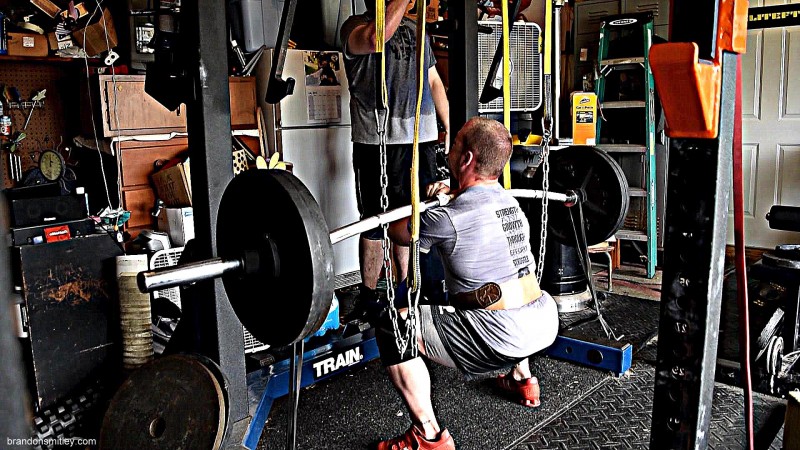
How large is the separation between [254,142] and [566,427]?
258cm

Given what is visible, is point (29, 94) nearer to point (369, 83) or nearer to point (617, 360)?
point (369, 83)

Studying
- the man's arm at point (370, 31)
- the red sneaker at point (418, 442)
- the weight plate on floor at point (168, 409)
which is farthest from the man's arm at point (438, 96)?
the weight plate on floor at point (168, 409)

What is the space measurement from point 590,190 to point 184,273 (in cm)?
203

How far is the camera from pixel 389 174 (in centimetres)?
353

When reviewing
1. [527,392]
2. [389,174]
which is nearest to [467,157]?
[527,392]

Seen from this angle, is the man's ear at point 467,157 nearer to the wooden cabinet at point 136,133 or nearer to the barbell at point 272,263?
the barbell at point 272,263

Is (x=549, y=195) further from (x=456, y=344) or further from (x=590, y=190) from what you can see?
(x=456, y=344)

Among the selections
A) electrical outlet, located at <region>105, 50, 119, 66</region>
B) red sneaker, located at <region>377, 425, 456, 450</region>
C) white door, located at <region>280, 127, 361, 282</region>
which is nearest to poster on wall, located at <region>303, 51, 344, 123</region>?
white door, located at <region>280, 127, 361, 282</region>

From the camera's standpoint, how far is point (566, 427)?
262 centimetres

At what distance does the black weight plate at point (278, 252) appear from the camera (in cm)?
152

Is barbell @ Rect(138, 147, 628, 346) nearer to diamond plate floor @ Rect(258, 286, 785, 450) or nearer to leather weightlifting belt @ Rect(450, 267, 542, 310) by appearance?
leather weightlifting belt @ Rect(450, 267, 542, 310)

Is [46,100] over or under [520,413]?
over

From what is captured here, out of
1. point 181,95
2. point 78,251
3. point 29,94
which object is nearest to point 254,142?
point 29,94

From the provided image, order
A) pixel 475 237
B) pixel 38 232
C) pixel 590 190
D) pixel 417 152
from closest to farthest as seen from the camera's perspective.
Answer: pixel 417 152
pixel 475 237
pixel 38 232
pixel 590 190
